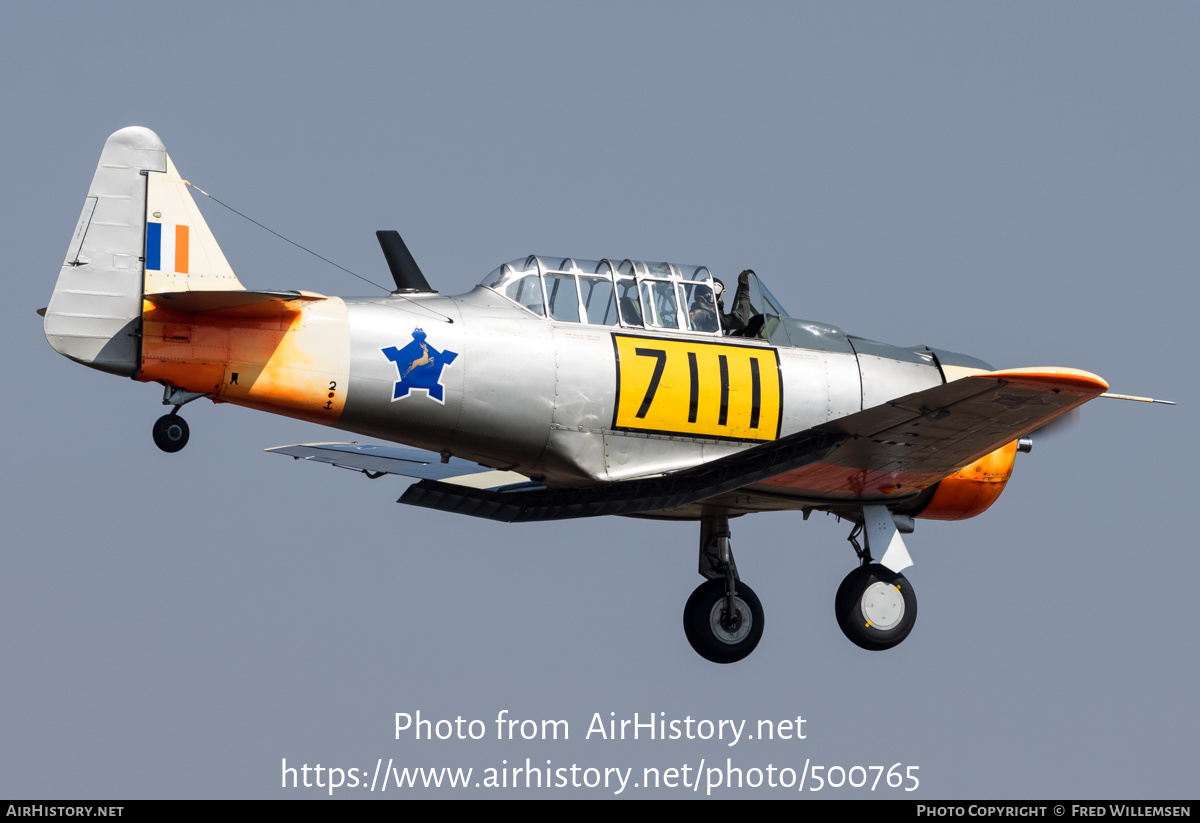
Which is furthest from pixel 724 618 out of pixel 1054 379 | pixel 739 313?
pixel 1054 379

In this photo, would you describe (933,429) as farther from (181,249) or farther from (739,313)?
(181,249)

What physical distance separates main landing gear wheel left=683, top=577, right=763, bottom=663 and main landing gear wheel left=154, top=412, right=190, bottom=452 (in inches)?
252

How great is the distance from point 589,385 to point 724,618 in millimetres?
3572

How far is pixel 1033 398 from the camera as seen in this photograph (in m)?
→ 15.6

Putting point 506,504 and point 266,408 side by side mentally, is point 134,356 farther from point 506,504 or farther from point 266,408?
point 506,504

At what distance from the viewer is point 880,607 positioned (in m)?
18.6

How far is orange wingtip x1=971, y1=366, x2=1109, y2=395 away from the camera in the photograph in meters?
14.6

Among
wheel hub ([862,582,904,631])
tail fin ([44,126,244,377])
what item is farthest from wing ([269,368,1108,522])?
tail fin ([44,126,244,377])

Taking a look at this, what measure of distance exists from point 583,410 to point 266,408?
3.05 metres

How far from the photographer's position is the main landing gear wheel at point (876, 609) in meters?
18.5

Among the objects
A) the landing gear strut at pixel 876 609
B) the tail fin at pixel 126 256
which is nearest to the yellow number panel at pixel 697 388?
the landing gear strut at pixel 876 609

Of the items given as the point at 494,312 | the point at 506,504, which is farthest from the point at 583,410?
the point at 506,504

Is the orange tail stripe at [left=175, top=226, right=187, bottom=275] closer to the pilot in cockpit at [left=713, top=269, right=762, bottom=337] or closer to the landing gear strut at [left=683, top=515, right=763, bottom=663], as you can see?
the pilot in cockpit at [left=713, top=269, right=762, bottom=337]

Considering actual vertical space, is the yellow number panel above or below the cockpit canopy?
below
